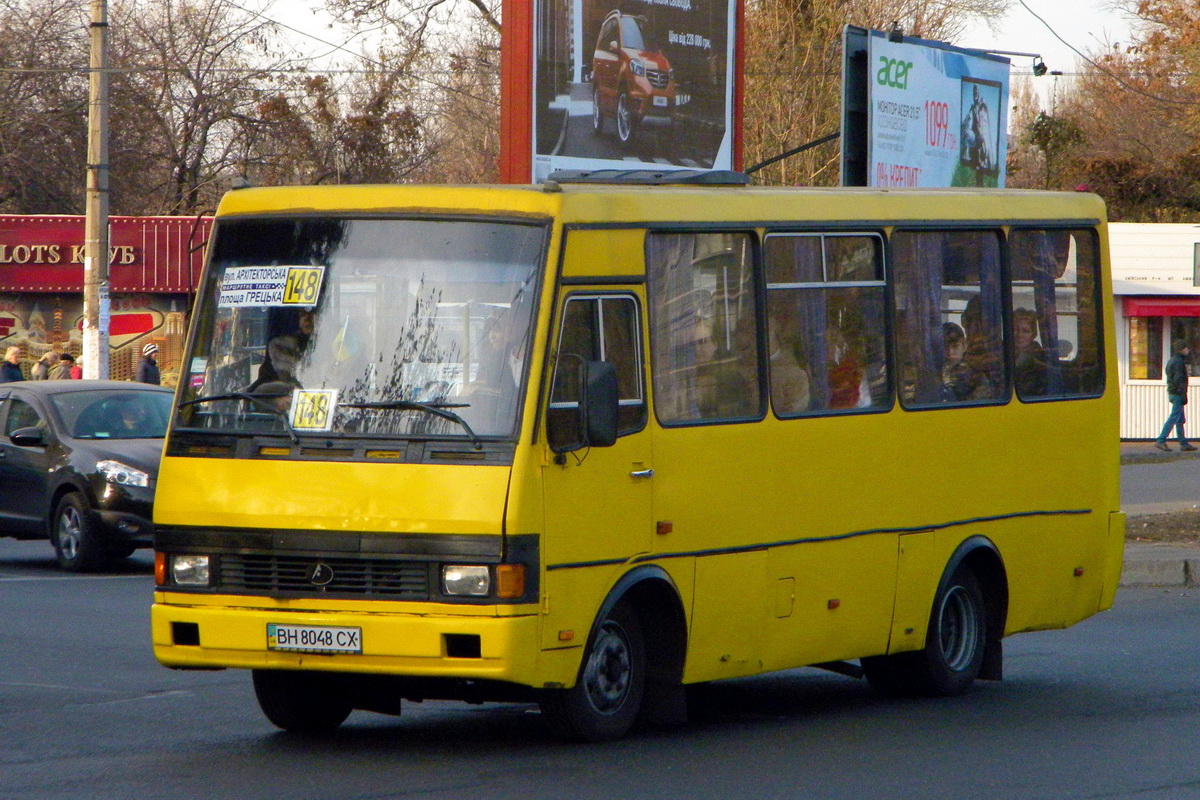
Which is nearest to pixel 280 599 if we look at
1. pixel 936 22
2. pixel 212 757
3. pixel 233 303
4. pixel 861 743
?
pixel 212 757

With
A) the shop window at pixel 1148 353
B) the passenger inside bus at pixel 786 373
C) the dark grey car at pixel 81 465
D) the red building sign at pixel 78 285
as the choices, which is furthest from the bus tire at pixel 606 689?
the red building sign at pixel 78 285

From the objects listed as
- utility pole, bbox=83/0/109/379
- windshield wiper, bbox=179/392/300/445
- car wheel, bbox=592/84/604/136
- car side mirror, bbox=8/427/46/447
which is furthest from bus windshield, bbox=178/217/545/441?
utility pole, bbox=83/0/109/379

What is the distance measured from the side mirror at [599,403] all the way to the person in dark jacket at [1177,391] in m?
24.2

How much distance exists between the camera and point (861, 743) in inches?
320

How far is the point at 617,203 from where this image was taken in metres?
7.86

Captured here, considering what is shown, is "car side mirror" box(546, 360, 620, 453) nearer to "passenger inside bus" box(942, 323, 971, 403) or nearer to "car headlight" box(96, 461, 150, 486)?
"passenger inside bus" box(942, 323, 971, 403)

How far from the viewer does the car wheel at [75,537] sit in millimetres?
15328

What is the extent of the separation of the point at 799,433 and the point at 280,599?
268cm

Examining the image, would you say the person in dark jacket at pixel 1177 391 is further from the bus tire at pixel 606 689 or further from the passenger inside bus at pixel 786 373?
the bus tire at pixel 606 689

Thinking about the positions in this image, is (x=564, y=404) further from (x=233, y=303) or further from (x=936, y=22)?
(x=936, y=22)

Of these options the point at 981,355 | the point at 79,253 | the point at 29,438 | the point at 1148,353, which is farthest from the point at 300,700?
the point at 79,253

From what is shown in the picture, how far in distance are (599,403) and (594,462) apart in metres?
0.35

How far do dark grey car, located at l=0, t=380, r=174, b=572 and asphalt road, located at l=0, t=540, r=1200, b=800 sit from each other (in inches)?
159

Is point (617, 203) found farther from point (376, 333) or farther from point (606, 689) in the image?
point (606, 689)
